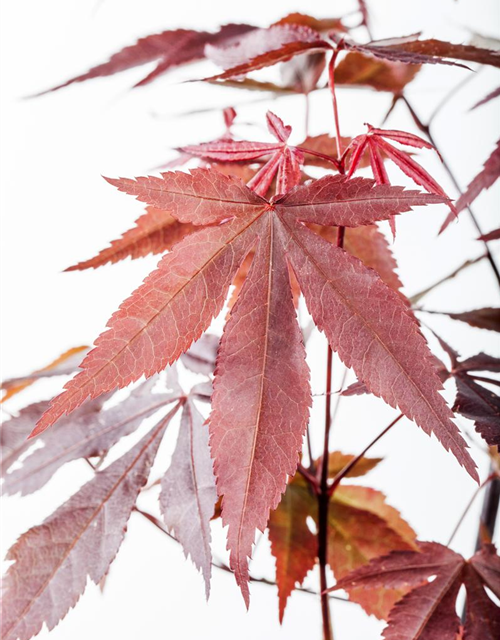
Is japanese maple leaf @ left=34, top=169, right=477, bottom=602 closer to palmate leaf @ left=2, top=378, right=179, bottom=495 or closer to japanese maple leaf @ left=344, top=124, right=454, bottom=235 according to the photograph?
japanese maple leaf @ left=344, top=124, right=454, bottom=235

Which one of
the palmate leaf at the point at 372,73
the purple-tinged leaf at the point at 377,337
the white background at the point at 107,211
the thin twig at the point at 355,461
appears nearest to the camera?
the purple-tinged leaf at the point at 377,337

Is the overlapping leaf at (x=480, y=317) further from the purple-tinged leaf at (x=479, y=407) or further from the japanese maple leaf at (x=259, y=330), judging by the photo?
the japanese maple leaf at (x=259, y=330)

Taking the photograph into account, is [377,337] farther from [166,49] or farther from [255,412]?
[166,49]

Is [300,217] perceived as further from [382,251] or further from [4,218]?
[4,218]

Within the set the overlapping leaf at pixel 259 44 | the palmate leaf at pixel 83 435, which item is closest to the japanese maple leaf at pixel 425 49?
the overlapping leaf at pixel 259 44

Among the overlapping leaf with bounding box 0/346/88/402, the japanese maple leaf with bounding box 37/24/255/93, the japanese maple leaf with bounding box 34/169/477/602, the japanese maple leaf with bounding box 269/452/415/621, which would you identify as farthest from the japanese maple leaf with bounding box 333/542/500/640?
the japanese maple leaf with bounding box 37/24/255/93

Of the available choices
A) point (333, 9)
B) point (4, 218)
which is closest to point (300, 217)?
point (4, 218)
